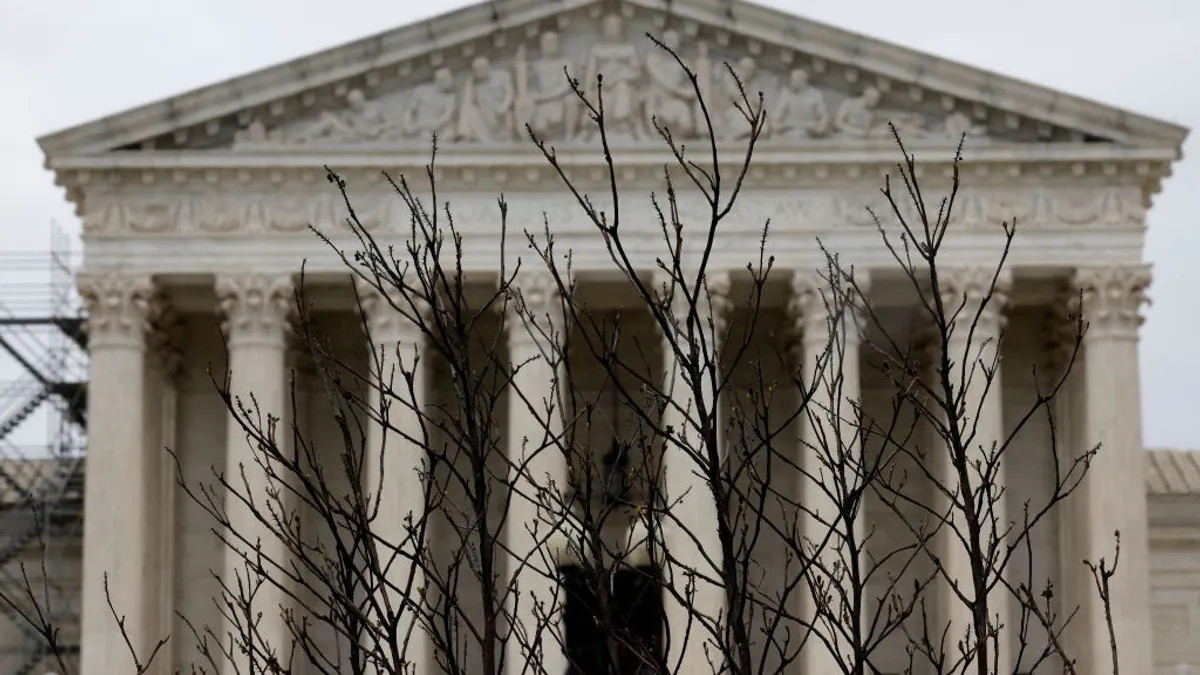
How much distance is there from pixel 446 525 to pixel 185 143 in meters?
10.8

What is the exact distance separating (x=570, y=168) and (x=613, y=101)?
1729mm

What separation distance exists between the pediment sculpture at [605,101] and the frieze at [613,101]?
2cm

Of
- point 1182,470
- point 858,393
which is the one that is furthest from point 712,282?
point 1182,470

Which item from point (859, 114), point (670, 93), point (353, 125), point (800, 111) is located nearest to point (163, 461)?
point (353, 125)

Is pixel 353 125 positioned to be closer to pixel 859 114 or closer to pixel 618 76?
pixel 618 76

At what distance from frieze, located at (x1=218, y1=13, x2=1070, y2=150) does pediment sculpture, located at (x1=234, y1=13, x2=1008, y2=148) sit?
21 millimetres

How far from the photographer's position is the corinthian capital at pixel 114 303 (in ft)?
153

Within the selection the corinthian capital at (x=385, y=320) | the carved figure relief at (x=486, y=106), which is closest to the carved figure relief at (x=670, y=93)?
the carved figure relief at (x=486, y=106)

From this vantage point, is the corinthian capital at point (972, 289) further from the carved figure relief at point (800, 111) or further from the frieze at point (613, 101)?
the carved figure relief at point (800, 111)

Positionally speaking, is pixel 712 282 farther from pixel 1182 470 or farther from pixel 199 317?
pixel 1182 470

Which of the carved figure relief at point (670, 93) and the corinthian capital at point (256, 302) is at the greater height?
the carved figure relief at point (670, 93)

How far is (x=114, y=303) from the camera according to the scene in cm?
4653

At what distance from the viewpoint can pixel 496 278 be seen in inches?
1875

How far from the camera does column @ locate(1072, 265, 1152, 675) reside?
44.9 metres
